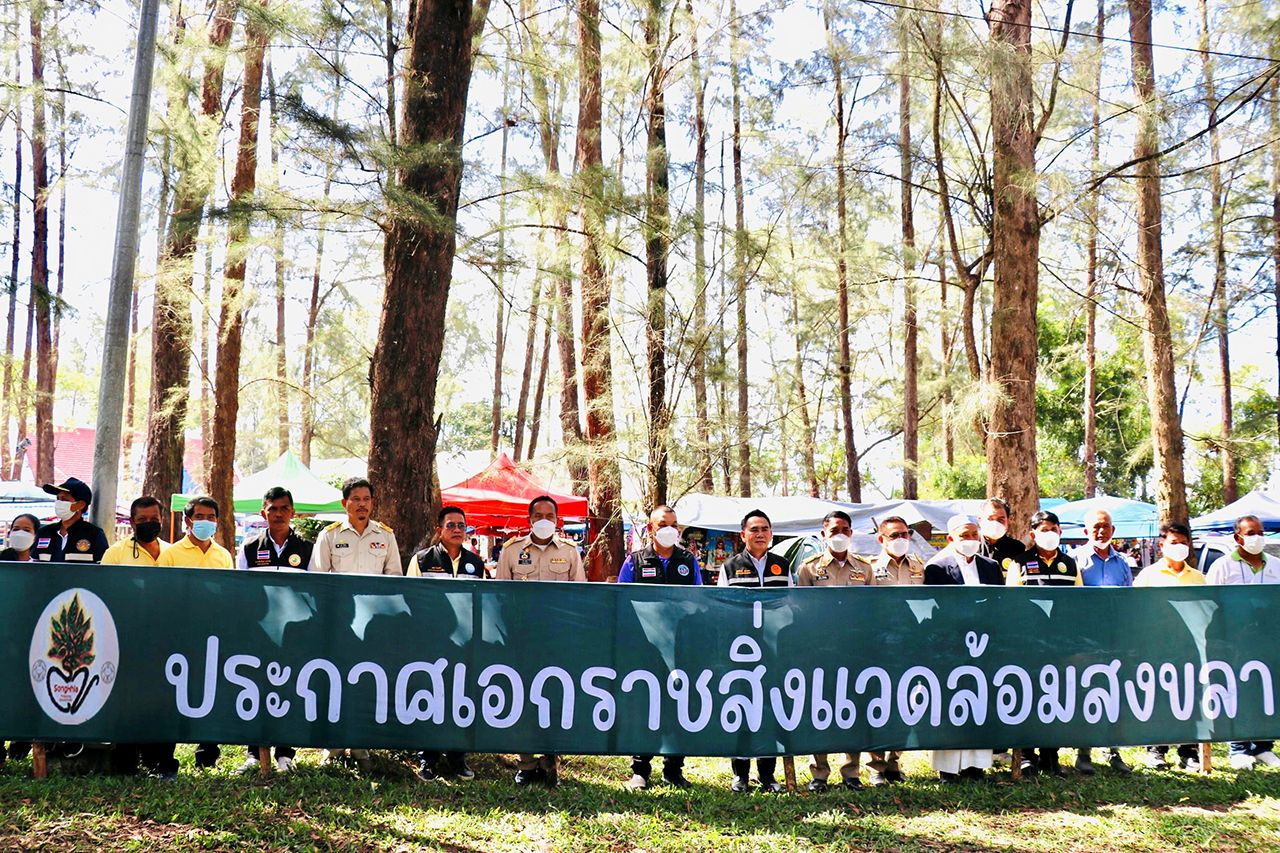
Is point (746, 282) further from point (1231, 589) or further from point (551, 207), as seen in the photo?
point (1231, 589)

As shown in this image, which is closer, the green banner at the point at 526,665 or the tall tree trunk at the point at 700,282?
the green banner at the point at 526,665

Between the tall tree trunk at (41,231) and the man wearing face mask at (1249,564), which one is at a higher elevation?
the tall tree trunk at (41,231)

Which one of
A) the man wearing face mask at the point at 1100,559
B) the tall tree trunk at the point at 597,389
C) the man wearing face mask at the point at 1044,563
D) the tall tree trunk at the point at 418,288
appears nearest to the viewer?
the man wearing face mask at the point at 1044,563

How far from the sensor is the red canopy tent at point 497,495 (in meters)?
19.4

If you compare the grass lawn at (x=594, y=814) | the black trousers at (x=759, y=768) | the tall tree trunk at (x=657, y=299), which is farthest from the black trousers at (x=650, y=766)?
the tall tree trunk at (x=657, y=299)

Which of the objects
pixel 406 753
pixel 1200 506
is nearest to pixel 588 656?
pixel 406 753

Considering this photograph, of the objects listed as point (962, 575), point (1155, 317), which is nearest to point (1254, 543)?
point (962, 575)

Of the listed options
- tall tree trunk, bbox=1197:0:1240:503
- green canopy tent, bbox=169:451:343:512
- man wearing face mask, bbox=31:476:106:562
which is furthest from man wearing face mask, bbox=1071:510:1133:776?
green canopy tent, bbox=169:451:343:512

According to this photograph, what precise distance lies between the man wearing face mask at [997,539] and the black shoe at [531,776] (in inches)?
128

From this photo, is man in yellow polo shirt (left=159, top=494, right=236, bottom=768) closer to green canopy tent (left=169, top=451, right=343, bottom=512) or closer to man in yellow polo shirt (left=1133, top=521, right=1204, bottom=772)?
man in yellow polo shirt (left=1133, top=521, right=1204, bottom=772)

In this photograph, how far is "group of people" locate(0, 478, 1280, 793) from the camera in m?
6.49

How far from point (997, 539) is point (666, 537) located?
7.78 feet

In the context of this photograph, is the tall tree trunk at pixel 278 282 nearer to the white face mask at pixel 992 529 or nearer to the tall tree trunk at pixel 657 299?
the tall tree trunk at pixel 657 299

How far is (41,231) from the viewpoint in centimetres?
2194
